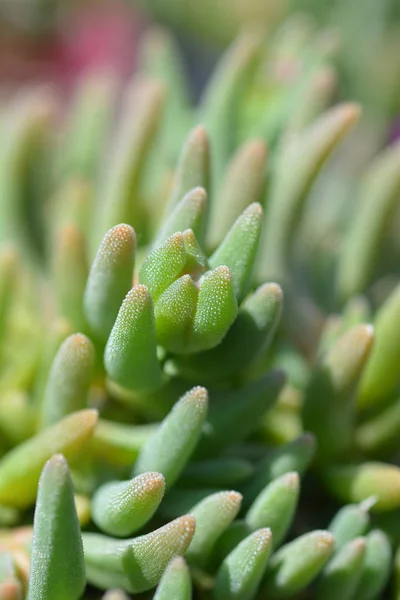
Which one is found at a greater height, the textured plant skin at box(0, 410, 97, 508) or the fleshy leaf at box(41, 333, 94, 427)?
the fleshy leaf at box(41, 333, 94, 427)

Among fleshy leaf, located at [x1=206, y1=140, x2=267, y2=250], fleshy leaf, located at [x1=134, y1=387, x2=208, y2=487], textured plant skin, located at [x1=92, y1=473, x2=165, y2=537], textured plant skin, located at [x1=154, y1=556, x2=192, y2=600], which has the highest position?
fleshy leaf, located at [x1=206, y1=140, x2=267, y2=250]

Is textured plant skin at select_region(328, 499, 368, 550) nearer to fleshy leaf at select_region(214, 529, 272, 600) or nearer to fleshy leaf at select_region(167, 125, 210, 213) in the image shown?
fleshy leaf at select_region(214, 529, 272, 600)

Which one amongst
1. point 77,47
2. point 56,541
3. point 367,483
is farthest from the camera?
point 77,47

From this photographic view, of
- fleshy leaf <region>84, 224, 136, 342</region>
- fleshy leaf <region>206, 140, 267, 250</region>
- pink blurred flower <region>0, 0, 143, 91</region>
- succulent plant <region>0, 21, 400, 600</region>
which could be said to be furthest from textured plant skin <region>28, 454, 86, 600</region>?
pink blurred flower <region>0, 0, 143, 91</region>

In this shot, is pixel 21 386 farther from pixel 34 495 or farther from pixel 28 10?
pixel 28 10

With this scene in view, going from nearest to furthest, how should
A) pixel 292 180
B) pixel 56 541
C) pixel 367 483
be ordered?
pixel 56 541 < pixel 367 483 < pixel 292 180

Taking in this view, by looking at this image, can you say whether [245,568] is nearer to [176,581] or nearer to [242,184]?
[176,581]

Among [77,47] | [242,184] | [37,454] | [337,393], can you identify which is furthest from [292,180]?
[77,47]

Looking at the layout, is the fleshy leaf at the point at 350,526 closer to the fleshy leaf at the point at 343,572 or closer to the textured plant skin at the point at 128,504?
the fleshy leaf at the point at 343,572

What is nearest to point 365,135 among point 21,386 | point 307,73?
point 307,73

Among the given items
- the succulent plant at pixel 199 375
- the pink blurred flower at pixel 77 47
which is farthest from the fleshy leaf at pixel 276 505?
the pink blurred flower at pixel 77 47
